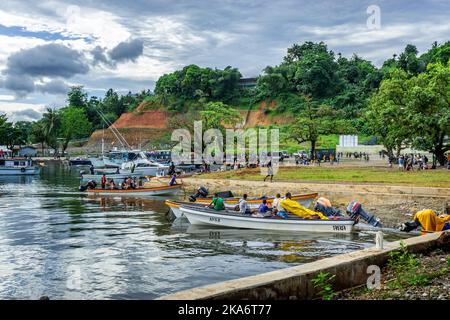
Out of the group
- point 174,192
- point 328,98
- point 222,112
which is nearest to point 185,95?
point 328,98

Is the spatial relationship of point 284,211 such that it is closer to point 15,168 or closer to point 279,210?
point 279,210

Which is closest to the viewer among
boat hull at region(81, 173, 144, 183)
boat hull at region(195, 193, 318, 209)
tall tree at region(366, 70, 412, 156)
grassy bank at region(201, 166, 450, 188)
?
boat hull at region(195, 193, 318, 209)

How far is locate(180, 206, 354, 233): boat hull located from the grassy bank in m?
13.0

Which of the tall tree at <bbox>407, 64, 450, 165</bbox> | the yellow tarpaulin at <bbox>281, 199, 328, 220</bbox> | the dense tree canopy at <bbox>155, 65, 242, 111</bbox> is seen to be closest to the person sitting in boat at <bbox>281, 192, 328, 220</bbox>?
the yellow tarpaulin at <bbox>281, 199, 328, 220</bbox>

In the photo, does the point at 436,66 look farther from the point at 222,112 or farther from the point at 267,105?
the point at 267,105

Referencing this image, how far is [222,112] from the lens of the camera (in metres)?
72.6

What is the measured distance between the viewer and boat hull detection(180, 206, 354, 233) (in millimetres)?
20922

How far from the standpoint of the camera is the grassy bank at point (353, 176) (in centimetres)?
3325

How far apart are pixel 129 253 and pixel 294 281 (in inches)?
447

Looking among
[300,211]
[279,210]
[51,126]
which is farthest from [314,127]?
[51,126]

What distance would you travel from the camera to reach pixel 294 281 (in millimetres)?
7953

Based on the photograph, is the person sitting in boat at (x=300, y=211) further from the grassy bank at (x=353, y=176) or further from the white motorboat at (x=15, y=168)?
the white motorboat at (x=15, y=168)

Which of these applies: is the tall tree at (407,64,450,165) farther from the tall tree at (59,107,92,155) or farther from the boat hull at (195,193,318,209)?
the tall tree at (59,107,92,155)
